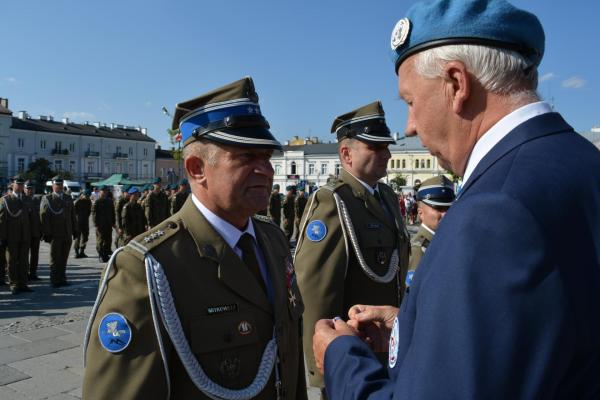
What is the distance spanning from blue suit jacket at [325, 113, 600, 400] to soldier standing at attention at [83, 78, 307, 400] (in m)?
1.07

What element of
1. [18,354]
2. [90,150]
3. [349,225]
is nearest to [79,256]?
[18,354]

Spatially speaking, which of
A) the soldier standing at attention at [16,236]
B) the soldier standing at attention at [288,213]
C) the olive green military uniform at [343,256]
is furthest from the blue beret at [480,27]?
the soldier standing at attention at [288,213]

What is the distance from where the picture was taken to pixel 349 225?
362 cm

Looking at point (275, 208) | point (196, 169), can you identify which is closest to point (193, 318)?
point (196, 169)

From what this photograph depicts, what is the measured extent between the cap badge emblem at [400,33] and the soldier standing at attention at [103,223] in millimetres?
14520

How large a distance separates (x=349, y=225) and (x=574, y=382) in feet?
8.63

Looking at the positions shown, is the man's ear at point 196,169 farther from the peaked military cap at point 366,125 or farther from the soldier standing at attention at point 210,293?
the peaked military cap at point 366,125

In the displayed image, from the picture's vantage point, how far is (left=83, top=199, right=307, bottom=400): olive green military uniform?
1745 millimetres

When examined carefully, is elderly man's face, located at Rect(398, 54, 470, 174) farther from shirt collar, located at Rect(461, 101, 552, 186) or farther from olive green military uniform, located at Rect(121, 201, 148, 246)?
olive green military uniform, located at Rect(121, 201, 148, 246)

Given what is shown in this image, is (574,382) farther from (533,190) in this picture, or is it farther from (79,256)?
(79,256)

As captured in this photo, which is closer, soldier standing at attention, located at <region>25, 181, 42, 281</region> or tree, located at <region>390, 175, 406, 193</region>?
soldier standing at attention, located at <region>25, 181, 42, 281</region>

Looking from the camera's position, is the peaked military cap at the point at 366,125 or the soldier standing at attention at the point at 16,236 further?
the soldier standing at attention at the point at 16,236

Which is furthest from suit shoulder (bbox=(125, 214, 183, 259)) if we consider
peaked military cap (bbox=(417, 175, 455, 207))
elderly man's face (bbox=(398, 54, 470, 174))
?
peaked military cap (bbox=(417, 175, 455, 207))

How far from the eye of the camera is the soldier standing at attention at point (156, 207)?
1527 centimetres
